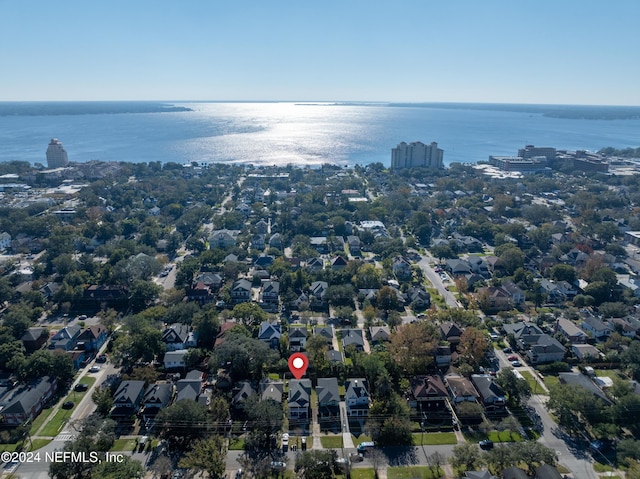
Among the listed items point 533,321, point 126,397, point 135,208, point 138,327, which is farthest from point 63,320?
point 533,321

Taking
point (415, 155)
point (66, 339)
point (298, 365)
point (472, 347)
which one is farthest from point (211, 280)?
point (415, 155)

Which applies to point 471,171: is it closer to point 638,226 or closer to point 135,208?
point 638,226

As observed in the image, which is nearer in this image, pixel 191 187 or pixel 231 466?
pixel 231 466

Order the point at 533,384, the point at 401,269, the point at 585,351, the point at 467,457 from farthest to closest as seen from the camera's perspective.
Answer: the point at 401,269, the point at 585,351, the point at 533,384, the point at 467,457

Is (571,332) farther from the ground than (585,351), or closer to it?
farther from the ground

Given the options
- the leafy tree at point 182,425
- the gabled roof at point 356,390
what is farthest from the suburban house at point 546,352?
the leafy tree at point 182,425

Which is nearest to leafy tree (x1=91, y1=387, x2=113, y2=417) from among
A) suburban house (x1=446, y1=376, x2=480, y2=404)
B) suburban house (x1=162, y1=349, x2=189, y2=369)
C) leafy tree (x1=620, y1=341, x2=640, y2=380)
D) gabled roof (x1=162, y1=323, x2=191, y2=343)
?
suburban house (x1=162, y1=349, x2=189, y2=369)

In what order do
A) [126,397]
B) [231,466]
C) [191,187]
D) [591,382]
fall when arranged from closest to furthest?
[231,466] < [126,397] < [591,382] < [191,187]

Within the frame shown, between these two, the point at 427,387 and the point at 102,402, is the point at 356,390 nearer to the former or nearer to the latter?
the point at 427,387
